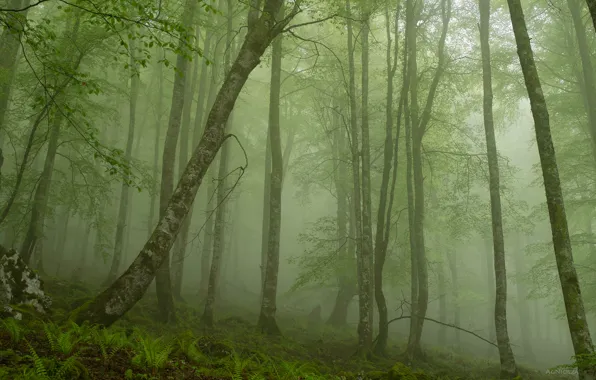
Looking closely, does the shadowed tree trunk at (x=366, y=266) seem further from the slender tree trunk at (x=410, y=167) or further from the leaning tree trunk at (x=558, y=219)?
the leaning tree trunk at (x=558, y=219)

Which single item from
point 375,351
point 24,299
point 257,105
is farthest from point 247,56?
point 257,105

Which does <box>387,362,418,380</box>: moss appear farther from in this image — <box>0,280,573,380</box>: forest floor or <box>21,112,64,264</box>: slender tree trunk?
<box>21,112,64,264</box>: slender tree trunk

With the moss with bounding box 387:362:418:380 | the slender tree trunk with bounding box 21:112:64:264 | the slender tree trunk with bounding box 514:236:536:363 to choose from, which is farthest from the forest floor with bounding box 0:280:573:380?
the slender tree trunk with bounding box 514:236:536:363

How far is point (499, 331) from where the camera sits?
9734 millimetres

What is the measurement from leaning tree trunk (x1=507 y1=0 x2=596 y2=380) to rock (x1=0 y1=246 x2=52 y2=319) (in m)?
8.28

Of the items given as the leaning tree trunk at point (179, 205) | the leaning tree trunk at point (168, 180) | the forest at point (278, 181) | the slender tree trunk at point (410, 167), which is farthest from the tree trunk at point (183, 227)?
the slender tree trunk at point (410, 167)

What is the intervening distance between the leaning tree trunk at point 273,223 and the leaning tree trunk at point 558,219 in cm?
721

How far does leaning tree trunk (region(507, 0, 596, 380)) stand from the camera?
5535 mm

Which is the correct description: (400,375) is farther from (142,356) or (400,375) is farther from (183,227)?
(183,227)

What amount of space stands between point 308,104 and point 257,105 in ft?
19.5

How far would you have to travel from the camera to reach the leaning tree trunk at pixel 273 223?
11.4 m

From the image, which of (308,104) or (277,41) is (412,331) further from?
(308,104)

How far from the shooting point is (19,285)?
7.00 meters

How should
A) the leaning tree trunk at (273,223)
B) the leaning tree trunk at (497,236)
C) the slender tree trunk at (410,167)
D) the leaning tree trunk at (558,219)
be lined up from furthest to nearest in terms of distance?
1. the slender tree trunk at (410,167)
2. the leaning tree trunk at (273,223)
3. the leaning tree trunk at (497,236)
4. the leaning tree trunk at (558,219)
